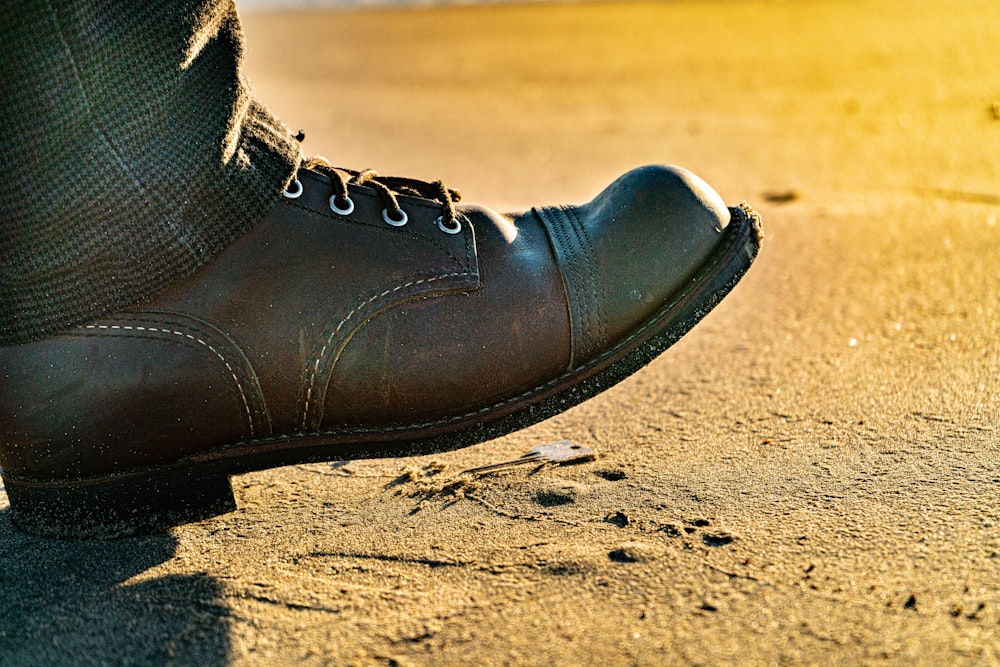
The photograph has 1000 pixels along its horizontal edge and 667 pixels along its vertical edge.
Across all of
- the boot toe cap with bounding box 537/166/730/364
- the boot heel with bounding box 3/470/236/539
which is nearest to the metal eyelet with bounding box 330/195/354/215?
the boot toe cap with bounding box 537/166/730/364

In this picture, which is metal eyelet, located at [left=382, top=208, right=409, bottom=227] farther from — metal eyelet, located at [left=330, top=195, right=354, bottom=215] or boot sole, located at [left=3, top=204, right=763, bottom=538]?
boot sole, located at [left=3, top=204, right=763, bottom=538]

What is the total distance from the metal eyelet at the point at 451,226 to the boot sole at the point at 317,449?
0.24 metres

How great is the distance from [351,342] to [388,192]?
8.5 inches

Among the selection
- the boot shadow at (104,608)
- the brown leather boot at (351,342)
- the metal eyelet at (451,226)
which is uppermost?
the metal eyelet at (451,226)

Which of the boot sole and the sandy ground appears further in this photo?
the boot sole

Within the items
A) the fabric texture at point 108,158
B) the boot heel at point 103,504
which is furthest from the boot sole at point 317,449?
the fabric texture at point 108,158

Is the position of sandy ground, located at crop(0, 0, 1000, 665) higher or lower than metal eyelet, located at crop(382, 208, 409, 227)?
lower

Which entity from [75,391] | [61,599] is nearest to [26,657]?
[61,599]

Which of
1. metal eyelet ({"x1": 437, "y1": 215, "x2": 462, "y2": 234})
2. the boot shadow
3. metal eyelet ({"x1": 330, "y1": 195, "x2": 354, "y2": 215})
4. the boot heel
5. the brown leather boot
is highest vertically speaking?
metal eyelet ({"x1": 330, "y1": 195, "x2": 354, "y2": 215})

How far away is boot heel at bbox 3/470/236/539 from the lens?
1.26 m

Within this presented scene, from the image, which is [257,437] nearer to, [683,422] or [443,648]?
[443,648]

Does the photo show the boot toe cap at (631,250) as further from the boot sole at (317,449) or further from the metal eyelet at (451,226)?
the metal eyelet at (451,226)

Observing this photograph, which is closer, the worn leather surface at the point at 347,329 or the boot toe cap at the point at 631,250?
the worn leather surface at the point at 347,329

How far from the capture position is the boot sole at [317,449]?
1271 millimetres
